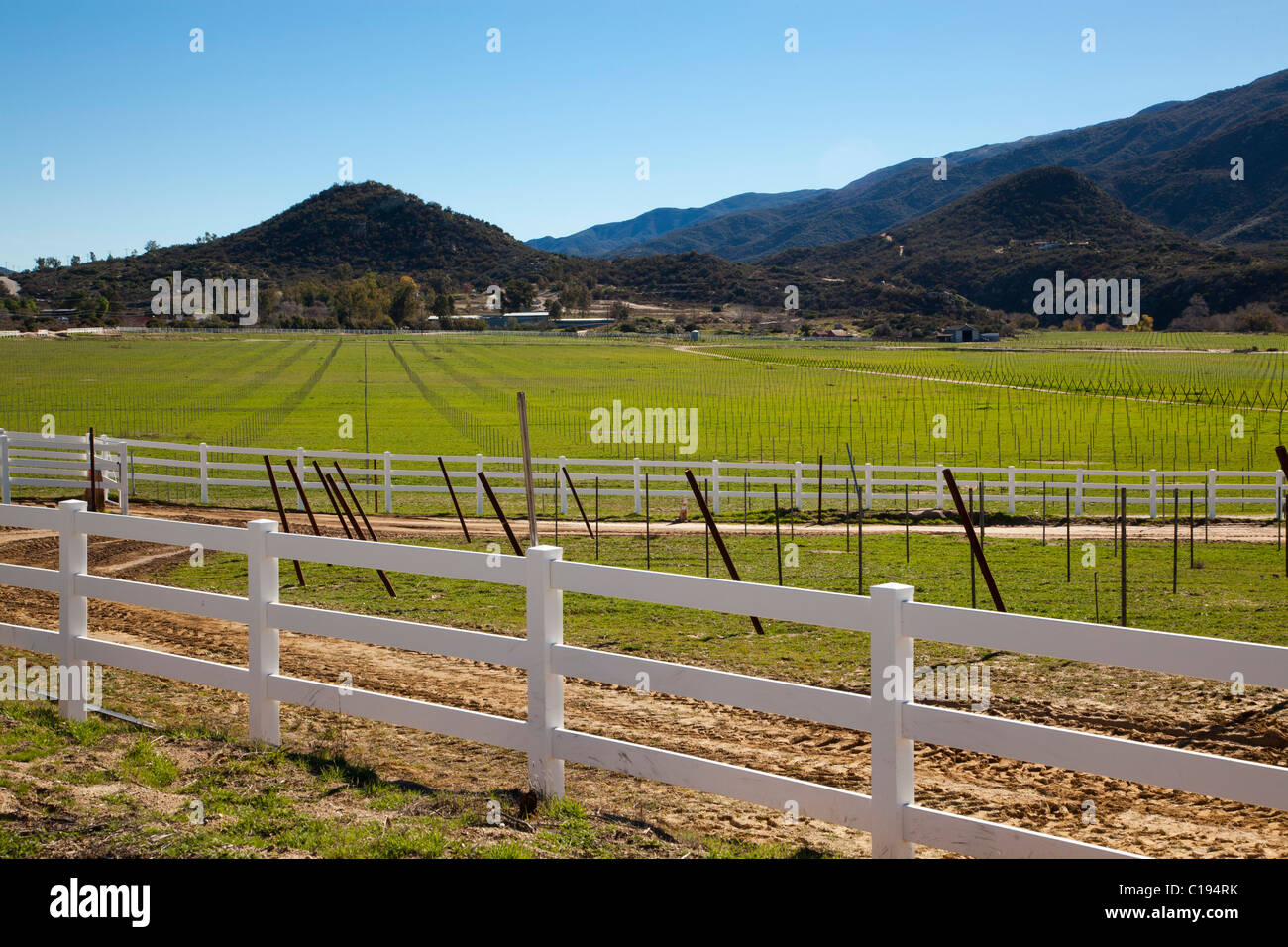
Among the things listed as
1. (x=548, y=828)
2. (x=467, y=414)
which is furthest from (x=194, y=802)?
(x=467, y=414)

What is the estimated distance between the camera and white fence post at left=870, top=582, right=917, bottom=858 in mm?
5059

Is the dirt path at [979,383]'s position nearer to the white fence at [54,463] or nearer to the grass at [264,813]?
the white fence at [54,463]

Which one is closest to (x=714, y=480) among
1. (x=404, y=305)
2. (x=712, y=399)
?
(x=712, y=399)

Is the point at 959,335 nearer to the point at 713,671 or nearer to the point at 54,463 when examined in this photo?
the point at 54,463

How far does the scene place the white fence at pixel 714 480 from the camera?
24062 millimetres

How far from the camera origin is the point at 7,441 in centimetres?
2562

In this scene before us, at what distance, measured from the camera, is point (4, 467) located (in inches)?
1000

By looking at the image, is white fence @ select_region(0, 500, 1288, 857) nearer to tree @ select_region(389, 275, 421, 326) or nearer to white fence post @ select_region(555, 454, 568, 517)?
white fence post @ select_region(555, 454, 568, 517)

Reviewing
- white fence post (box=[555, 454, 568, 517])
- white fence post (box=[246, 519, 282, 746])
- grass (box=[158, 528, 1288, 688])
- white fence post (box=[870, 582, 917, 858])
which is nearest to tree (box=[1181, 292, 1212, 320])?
grass (box=[158, 528, 1288, 688])

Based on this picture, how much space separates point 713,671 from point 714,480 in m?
19.3

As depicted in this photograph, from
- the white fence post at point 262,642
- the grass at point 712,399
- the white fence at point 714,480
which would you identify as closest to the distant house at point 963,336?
the grass at point 712,399
